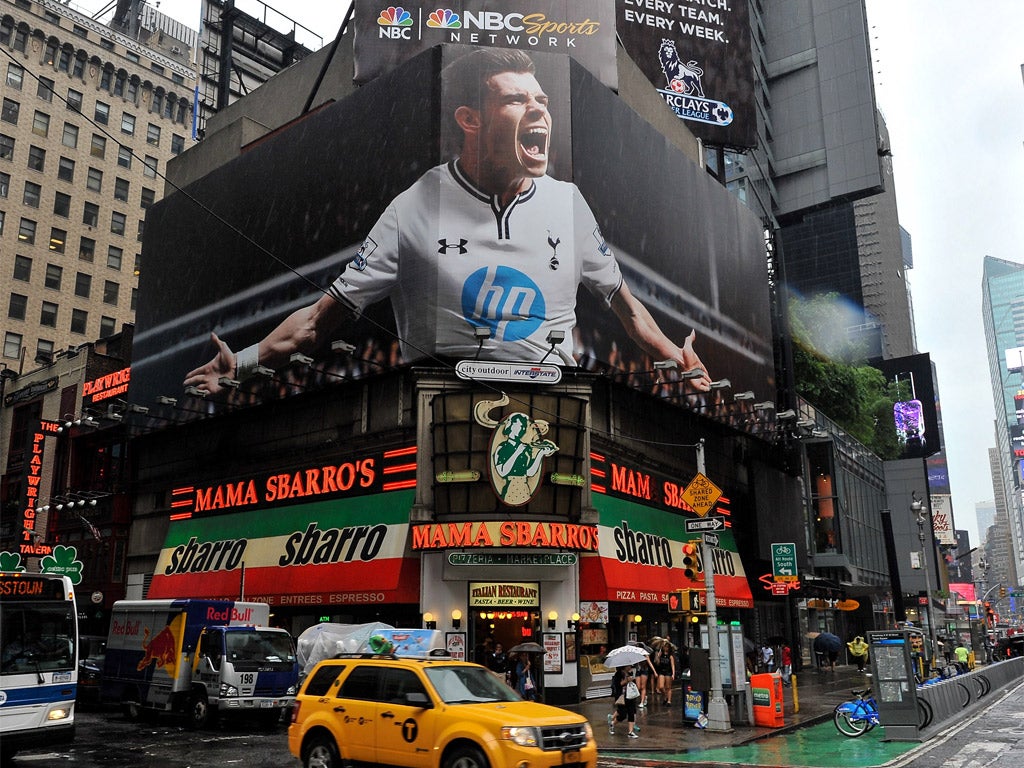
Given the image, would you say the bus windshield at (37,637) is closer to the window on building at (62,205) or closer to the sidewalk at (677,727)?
the sidewalk at (677,727)

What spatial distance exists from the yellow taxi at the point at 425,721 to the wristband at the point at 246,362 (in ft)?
73.0

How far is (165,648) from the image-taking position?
73.2 feet

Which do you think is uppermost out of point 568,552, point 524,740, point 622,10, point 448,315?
point 622,10

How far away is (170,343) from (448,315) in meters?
16.9

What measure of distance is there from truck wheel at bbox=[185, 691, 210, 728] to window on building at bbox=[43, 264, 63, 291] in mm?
62536

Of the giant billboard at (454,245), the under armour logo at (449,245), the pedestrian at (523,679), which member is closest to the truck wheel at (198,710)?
the pedestrian at (523,679)

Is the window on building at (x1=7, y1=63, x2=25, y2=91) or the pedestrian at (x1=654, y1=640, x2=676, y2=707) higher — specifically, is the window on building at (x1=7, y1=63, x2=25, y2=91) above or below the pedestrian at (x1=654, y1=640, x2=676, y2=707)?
above

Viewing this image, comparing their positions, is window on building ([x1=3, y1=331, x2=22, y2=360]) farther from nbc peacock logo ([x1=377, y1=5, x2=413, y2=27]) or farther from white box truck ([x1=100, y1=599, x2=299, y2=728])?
white box truck ([x1=100, y1=599, x2=299, y2=728])

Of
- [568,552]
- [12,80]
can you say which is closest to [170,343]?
[568,552]

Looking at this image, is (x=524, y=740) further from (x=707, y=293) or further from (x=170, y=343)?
(x=170, y=343)

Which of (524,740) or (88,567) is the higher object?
(88,567)

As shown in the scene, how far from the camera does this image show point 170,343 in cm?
3981

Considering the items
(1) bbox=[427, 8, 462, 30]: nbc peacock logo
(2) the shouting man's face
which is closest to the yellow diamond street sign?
(2) the shouting man's face

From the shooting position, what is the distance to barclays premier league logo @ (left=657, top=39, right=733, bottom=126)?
51500mm
